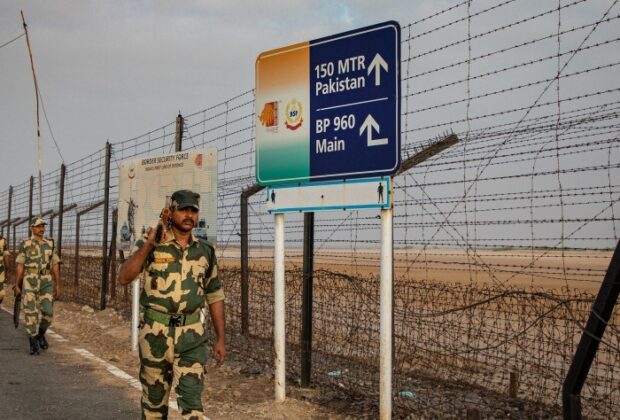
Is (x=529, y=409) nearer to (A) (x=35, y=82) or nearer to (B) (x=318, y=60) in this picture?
(B) (x=318, y=60)

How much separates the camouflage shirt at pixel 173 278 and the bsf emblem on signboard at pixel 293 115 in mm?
2108

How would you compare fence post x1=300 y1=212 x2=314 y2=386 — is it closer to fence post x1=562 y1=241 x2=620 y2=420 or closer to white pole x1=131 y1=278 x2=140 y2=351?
fence post x1=562 y1=241 x2=620 y2=420

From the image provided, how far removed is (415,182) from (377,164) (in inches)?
25.9

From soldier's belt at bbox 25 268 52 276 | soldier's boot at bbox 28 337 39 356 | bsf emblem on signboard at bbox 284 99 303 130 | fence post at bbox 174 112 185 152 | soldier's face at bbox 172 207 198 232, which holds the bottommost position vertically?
soldier's boot at bbox 28 337 39 356

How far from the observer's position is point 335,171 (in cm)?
593

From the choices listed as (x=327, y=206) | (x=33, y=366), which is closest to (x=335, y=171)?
(x=327, y=206)

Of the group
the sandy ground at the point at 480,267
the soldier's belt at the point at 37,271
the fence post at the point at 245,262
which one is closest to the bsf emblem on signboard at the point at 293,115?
the sandy ground at the point at 480,267

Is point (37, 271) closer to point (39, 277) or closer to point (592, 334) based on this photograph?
point (39, 277)

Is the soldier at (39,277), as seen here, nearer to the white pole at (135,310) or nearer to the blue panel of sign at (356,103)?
the white pole at (135,310)

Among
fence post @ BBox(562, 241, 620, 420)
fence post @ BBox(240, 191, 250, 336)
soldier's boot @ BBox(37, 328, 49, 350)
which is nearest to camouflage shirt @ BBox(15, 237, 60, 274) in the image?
soldier's boot @ BBox(37, 328, 49, 350)

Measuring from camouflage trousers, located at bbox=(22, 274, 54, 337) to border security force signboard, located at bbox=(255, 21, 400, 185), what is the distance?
483cm

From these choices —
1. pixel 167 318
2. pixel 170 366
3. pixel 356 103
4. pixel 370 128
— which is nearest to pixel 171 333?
pixel 167 318

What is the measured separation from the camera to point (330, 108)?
6023 mm

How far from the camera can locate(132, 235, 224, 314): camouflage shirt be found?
4.44 m
